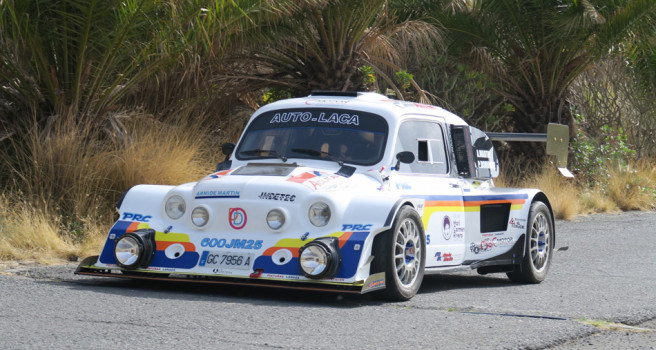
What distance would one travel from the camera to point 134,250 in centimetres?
756

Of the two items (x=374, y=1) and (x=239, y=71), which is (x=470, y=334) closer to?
(x=374, y=1)

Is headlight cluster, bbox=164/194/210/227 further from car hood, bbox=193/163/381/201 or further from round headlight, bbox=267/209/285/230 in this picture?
round headlight, bbox=267/209/285/230

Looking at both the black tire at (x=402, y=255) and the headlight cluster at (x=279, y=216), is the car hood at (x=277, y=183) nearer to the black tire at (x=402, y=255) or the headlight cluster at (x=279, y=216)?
the headlight cluster at (x=279, y=216)

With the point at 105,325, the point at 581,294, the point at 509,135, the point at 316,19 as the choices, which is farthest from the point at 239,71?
the point at 105,325

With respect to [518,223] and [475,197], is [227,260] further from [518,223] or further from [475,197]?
[518,223]

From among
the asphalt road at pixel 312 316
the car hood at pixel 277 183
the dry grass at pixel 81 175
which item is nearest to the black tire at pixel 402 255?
the asphalt road at pixel 312 316

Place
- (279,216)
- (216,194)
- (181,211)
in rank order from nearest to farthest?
(279,216)
(216,194)
(181,211)

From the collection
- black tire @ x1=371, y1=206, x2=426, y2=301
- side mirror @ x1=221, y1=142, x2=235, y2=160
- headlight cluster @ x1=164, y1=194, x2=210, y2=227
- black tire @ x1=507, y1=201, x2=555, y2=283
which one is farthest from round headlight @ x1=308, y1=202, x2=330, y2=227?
black tire @ x1=507, y1=201, x2=555, y2=283

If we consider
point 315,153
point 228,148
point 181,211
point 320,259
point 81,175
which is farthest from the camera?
point 81,175

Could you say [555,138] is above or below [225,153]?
above

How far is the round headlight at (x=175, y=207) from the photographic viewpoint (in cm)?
781

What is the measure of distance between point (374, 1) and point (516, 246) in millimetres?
7841

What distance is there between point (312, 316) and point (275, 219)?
992 mm

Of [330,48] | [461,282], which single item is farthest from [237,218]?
[330,48]
